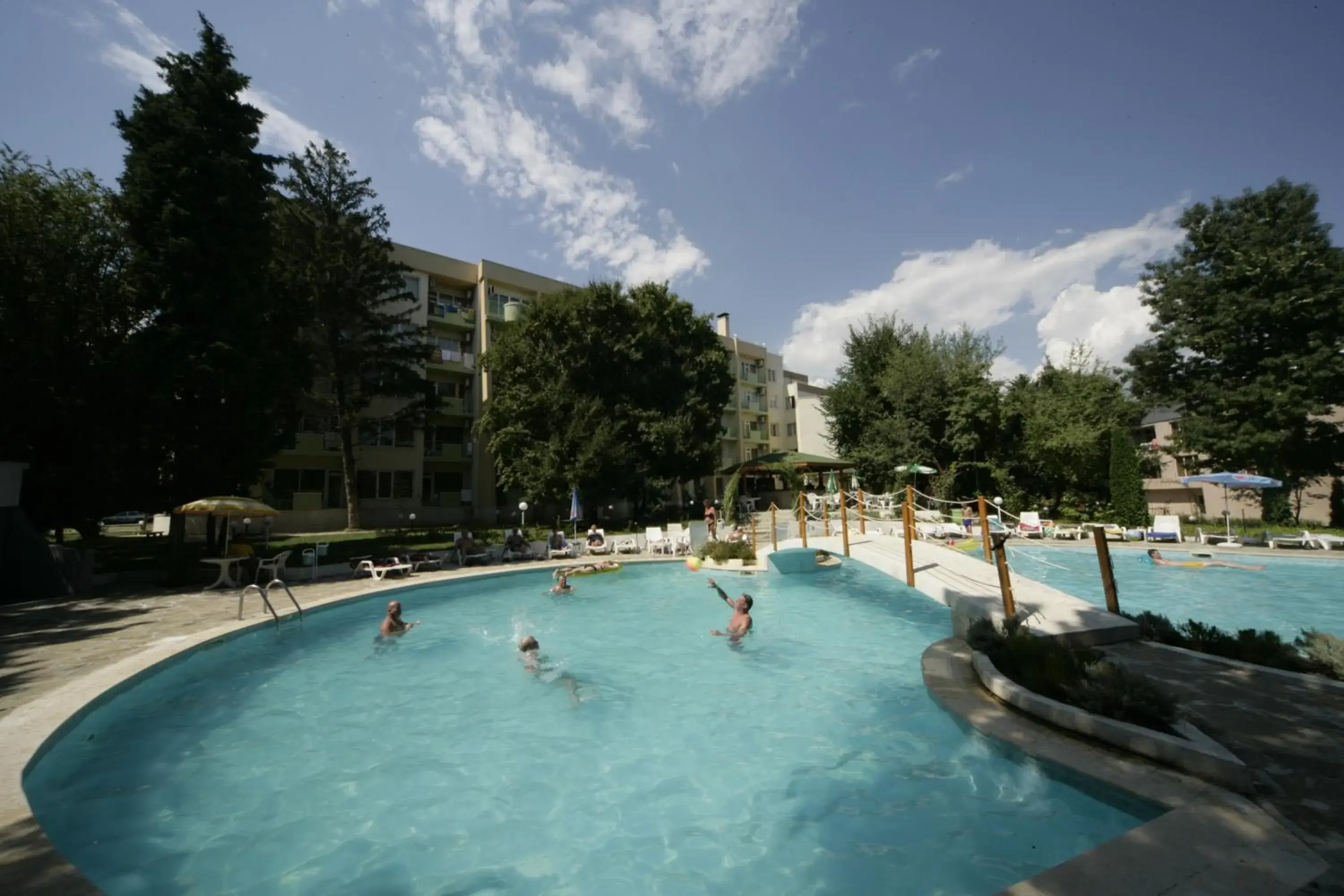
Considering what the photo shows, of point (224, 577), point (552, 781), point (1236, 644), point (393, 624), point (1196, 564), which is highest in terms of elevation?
point (224, 577)

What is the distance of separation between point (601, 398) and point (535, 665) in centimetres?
2151

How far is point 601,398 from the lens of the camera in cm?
2981

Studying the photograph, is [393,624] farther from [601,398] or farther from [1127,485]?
[1127,485]

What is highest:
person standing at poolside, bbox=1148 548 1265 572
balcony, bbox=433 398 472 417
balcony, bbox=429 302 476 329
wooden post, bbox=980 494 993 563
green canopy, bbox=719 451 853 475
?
balcony, bbox=429 302 476 329

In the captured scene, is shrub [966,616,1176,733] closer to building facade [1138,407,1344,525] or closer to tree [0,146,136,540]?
tree [0,146,136,540]

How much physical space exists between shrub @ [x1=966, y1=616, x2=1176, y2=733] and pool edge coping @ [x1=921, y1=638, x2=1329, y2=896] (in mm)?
400

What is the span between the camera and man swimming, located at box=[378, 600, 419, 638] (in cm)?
1085

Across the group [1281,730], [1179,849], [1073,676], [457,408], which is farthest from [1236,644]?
[457,408]

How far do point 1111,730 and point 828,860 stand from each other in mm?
2527

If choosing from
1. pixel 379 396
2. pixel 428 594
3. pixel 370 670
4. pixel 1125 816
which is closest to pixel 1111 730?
pixel 1125 816

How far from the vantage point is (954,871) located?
4.05 m

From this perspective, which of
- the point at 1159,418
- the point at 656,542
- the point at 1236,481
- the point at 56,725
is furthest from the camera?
the point at 1159,418

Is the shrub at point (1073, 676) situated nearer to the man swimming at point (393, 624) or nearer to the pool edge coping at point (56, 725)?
the pool edge coping at point (56, 725)

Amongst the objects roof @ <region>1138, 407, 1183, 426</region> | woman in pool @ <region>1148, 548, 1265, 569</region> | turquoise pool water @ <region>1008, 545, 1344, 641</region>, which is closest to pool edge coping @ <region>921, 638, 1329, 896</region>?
turquoise pool water @ <region>1008, 545, 1344, 641</region>
